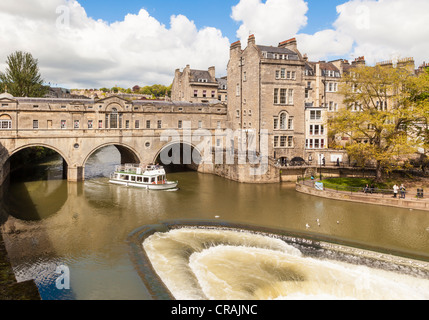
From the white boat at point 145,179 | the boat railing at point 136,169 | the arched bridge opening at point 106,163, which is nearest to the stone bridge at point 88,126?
the arched bridge opening at point 106,163

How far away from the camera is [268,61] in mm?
48219

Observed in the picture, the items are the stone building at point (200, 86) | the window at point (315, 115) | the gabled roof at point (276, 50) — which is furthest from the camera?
the stone building at point (200, 86)

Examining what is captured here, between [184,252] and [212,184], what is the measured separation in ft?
77.9

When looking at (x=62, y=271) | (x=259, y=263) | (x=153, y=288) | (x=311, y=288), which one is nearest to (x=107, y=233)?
(x=62, y=271)

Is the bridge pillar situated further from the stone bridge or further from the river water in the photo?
the river water

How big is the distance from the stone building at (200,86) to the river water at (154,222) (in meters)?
28.5

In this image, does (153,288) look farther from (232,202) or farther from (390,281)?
(232,202)

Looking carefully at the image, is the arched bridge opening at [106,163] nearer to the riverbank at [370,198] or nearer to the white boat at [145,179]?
the white boat at [145,179]

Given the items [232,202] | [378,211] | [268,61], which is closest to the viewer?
[378,211]

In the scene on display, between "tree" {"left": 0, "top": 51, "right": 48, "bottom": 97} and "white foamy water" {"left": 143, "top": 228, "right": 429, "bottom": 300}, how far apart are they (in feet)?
180

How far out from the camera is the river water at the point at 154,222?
18.3m

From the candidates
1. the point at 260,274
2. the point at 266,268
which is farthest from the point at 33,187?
Result: the point at 260,274

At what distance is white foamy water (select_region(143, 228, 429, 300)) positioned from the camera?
17.5 meters

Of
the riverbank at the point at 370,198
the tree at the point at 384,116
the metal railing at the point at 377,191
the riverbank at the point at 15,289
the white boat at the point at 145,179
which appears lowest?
the riverbank at the point at 15,289
